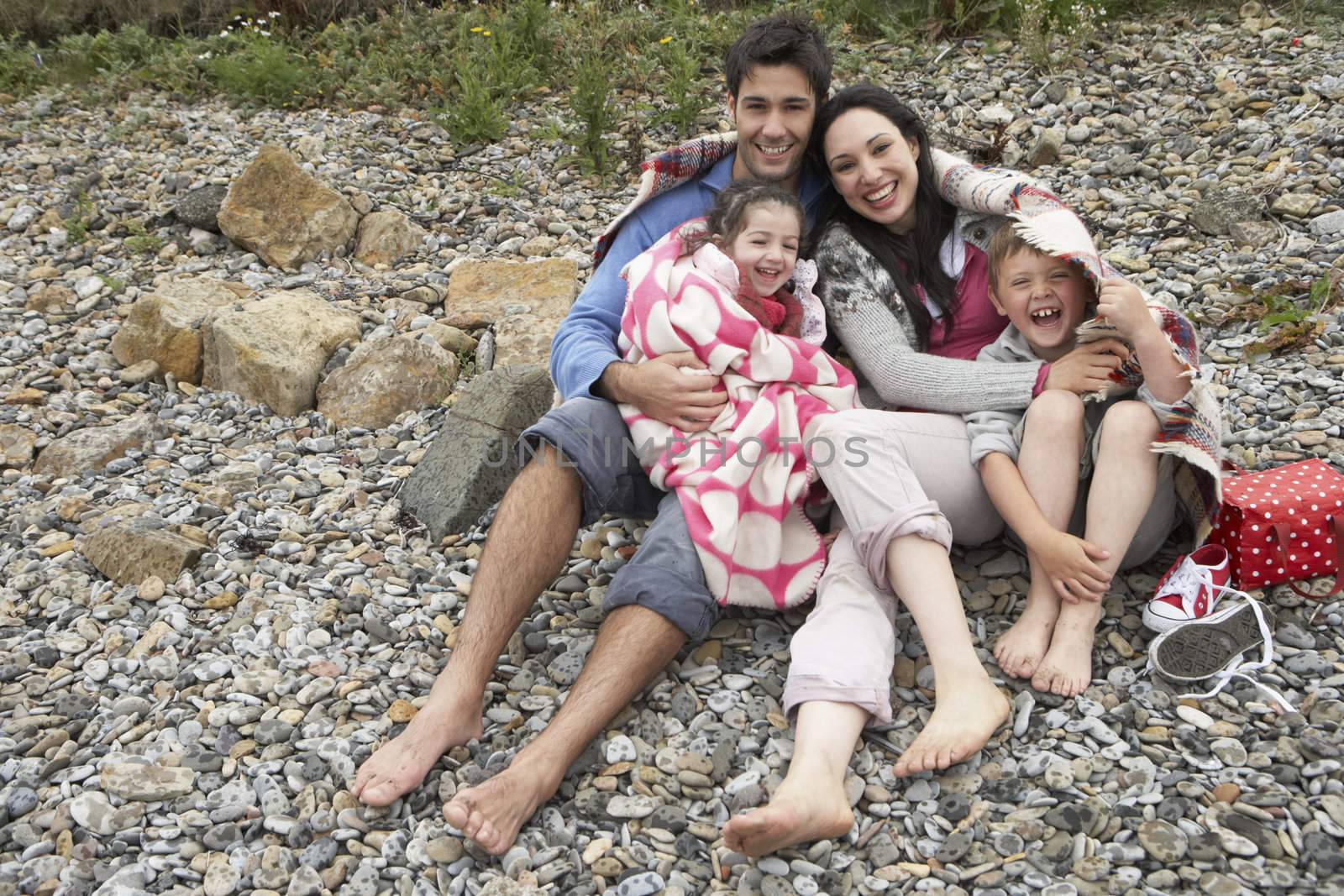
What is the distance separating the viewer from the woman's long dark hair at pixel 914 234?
3.53 metres

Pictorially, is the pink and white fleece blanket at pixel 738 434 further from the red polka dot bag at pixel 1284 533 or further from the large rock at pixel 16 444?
the large rock at pixel 16 444

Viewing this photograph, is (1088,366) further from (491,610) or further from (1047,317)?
(491,610)

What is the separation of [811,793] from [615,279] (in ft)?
6.17

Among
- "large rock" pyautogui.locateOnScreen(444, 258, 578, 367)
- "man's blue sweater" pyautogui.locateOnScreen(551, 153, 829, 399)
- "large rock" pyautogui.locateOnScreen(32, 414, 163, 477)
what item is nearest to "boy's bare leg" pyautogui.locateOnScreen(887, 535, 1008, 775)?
"man's blue sweater" pyautogui.locateOnScreen(551, 153, 829, 399)

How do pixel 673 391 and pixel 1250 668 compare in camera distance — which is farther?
pixel 673 391

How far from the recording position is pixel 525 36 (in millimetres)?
7230

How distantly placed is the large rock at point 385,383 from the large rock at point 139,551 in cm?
100

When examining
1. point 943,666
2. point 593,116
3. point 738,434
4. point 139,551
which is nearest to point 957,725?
point 943,666

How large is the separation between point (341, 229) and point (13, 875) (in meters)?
3.80

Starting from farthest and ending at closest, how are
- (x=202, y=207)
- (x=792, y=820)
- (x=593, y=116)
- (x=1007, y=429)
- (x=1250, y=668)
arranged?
1. (x=593, y=116)
2. (x=202, y=207)
3. (x=1007, y=429)
4. (x=1250, y=668)
5. (x=792, y=820)

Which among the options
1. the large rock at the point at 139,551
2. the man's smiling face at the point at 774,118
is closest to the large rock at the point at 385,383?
the large rock at the point at 139,551

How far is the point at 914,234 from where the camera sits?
11.8 feet

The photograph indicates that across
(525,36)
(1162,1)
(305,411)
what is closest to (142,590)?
(305,411)

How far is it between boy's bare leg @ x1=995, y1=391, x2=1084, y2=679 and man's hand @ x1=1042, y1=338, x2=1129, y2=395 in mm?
46
